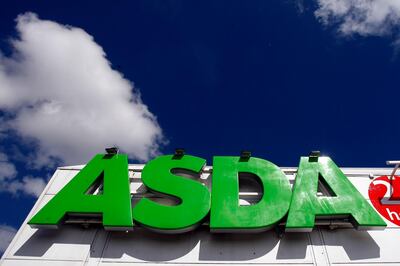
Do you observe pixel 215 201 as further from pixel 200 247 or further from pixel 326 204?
pixel 326 204

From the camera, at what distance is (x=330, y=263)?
7207 mm

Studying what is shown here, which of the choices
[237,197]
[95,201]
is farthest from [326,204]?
[95,201]

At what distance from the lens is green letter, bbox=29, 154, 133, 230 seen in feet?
24.5

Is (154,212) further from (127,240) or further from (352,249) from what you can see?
(352,249)

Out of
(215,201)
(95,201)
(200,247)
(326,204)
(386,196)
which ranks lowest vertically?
(200,247)

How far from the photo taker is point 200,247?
24.6ft

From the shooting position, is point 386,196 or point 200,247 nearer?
point 200,247

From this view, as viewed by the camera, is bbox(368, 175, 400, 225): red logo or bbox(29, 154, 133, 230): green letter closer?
bbox(29, 154, 133, 230): green letter

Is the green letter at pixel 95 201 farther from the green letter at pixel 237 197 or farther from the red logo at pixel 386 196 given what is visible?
the red logo at pixel 386 196

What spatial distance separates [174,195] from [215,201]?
119 centimetres

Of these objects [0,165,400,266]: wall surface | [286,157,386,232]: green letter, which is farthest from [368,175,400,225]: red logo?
[286,157,386,232]: green letter

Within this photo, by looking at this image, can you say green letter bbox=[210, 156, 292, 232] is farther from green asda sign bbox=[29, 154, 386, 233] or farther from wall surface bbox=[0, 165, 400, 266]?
wall surface bbox=[0, 165, 400, 266]

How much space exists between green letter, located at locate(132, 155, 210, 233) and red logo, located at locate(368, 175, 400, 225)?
5.39 metres

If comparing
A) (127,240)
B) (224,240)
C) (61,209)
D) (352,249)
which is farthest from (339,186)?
(61,209)
